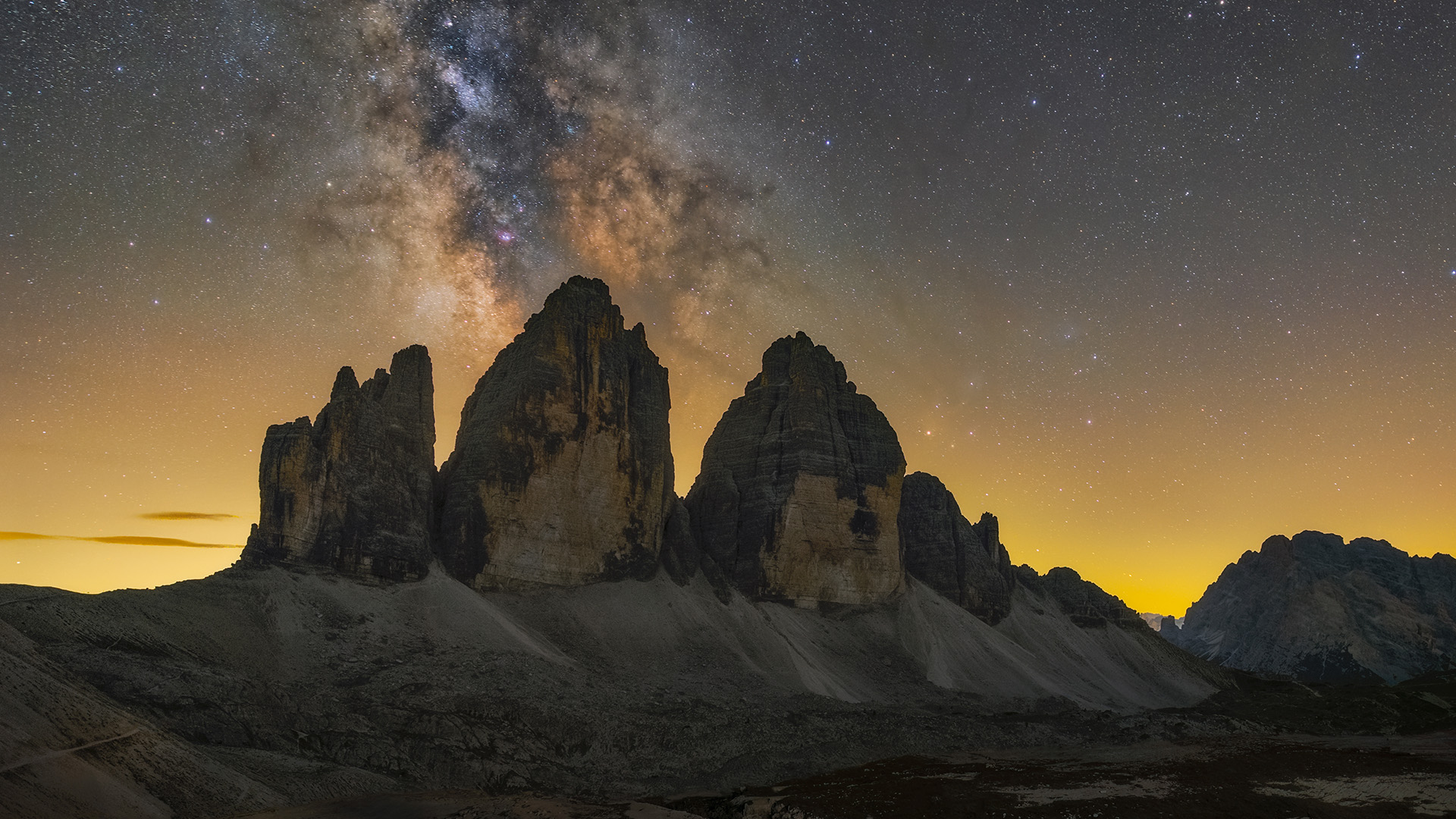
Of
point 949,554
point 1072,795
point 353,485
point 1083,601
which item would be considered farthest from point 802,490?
point 1072,795

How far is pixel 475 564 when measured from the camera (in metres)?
73.8

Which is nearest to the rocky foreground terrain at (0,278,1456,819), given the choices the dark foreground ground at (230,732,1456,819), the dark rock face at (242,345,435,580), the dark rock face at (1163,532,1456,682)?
the dark rock face at (242,345,435,580)

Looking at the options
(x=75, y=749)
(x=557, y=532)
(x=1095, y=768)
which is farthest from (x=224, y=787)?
(x=557, y=532)

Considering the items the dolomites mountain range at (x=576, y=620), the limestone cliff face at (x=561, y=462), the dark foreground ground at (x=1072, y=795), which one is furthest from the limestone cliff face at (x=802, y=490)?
the dark foreground ground at (x=1072, y=795)

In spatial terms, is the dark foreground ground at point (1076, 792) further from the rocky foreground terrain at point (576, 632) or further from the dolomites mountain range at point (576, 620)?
the dolomites mountain range at point (576, 620)

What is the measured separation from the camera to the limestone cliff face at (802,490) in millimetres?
94188

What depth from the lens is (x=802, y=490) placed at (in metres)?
96.4

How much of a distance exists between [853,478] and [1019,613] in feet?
116

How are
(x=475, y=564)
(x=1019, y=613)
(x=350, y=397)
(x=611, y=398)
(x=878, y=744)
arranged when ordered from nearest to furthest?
1. (x=878, y=744)
2. (x=350, y=397)
3. (x=475, y=564)
4. (x=611, y=398)
5. (x=1019, y=613)

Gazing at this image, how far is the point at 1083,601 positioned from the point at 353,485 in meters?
104

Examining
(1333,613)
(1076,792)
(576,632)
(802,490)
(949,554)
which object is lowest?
(1076,792)

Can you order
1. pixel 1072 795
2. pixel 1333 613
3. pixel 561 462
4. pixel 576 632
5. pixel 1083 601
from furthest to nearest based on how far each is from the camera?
pixel 1333 613, pixel 1083 601, pixel 561 462, pixel 576 632, pixel 1072 795

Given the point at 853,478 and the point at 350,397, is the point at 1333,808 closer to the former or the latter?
the point at 350,397

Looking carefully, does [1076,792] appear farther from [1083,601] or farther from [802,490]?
[1083,601]
